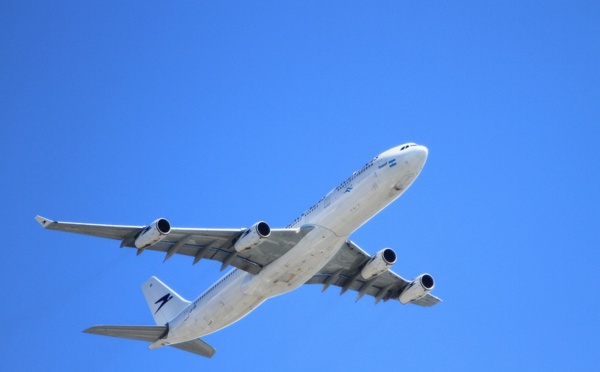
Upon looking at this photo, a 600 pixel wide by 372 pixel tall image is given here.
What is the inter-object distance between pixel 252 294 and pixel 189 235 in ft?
17.5

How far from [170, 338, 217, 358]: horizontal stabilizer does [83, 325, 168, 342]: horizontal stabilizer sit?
8.26 feet

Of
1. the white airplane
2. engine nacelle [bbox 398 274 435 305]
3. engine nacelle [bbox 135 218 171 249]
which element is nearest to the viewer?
engine nacelle [bbox 135 218 171 249]

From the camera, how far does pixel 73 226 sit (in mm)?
49812

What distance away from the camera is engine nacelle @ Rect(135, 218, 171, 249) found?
5119 cm

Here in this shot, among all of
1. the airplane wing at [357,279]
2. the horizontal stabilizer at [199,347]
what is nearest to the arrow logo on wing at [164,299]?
the horizontal stabilizer at [199,347]

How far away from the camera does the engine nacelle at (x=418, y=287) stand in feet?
207

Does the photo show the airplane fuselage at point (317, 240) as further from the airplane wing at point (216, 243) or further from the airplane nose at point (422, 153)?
the airplane wing at point (216, 243)

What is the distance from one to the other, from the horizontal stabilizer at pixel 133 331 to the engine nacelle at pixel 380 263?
12884mm

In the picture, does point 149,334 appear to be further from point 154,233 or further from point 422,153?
point 422,153

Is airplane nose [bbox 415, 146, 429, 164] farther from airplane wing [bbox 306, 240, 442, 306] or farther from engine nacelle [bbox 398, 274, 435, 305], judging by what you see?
engine nacelle [bbox 398, 274, 435, 305]

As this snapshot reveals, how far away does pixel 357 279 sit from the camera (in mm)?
64438

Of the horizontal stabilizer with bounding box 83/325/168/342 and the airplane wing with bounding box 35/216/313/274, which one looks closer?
the airplane wing with bounding box 35/216/313/274

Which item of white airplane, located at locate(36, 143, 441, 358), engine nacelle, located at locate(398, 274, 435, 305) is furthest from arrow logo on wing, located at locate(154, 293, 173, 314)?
engine nacelle, located at locate(398, 274, 435, 305)

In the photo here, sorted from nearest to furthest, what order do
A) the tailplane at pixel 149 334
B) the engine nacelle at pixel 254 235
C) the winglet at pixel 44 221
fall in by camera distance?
1. the winglet at pixel 44 221
2. the engine nacelle at pixel 254 235
3. the tailplane at pixel 149 334
